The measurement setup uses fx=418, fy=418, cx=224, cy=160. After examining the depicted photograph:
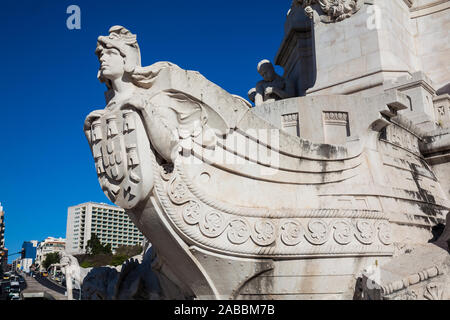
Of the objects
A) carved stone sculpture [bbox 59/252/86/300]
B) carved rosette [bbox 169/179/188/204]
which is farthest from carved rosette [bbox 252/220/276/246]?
carved stone sculpture [bbox 59/252/86/300]

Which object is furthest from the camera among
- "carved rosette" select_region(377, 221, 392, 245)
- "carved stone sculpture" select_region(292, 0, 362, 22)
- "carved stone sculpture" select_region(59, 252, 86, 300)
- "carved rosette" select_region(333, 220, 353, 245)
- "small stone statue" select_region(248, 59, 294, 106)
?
"small stone statue" select_region(248, 59, 294, 106)

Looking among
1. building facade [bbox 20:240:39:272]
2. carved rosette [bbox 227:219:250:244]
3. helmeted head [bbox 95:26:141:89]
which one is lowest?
carved rosette [bbox 227:219:250:244]

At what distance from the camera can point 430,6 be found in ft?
40.7

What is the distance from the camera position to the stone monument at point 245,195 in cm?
514

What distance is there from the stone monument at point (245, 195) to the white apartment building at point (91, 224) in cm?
8646

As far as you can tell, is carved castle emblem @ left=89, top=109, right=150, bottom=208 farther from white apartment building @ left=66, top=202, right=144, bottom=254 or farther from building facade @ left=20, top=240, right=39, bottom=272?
white apartment building @ left=66, top=202, right=144, bottom=254

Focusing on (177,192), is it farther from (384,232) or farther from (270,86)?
(270,86)

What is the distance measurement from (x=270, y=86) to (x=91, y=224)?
92.6 meters

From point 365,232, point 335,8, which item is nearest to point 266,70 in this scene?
point 335,8

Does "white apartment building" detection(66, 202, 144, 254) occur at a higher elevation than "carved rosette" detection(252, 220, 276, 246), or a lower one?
higher

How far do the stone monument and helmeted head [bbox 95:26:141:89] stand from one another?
15mm

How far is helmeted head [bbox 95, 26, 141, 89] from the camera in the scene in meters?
5.34

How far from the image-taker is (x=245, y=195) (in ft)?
18.6

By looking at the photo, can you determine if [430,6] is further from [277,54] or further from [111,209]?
[111,209]
